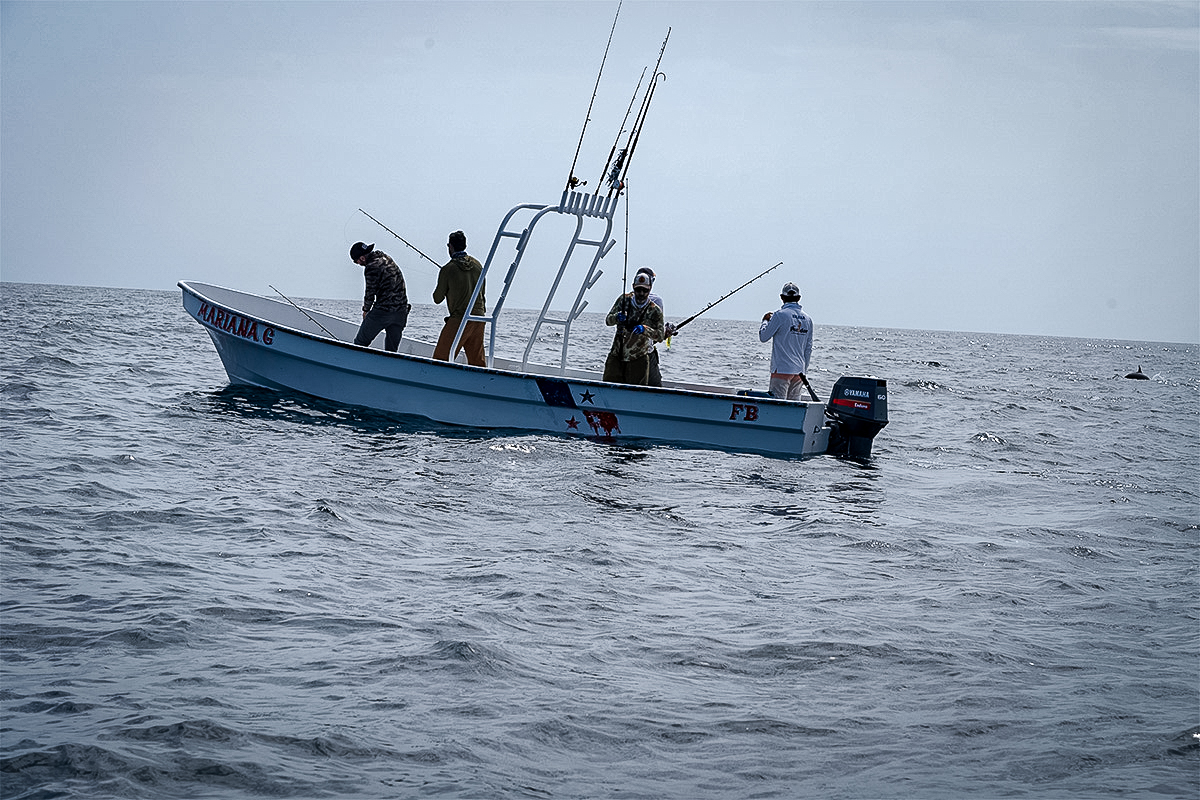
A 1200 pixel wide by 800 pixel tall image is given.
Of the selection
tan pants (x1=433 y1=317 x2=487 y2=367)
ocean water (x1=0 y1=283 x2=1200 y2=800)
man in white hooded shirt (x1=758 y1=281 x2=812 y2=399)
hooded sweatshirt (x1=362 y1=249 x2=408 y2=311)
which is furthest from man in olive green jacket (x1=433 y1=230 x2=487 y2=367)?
man in white hooded shirt (x1=758 y1=281 x2=812 y2=399)

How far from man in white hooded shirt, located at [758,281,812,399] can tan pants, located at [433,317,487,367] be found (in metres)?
3.48

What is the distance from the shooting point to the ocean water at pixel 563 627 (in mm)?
3998

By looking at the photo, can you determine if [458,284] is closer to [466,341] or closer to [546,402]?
[466,341]

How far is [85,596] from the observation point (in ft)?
18.2

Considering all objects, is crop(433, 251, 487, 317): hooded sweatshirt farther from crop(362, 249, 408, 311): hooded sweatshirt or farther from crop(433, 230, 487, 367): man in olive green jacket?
crop(362, 249, 408, 311): hooded sweatshirt

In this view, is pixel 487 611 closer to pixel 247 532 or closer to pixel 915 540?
pixel 247 532

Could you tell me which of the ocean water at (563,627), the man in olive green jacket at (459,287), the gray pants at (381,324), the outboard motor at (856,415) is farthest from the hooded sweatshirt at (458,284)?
the outboard motor at (856,415)

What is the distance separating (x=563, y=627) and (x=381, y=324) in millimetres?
8876

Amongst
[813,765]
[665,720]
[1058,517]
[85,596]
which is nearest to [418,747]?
[665,720]

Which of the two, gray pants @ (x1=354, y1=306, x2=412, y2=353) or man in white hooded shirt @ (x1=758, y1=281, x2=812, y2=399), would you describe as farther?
gray pants @ (x1=354, y1=306, x2=412, y2=353)

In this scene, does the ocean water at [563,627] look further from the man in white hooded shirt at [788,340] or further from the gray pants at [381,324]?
the gray pants at [381,324]

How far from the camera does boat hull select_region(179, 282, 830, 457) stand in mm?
12500

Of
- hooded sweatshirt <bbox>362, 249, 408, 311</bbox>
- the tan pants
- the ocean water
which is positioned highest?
hooded sweatshirt <bbox>362, 249, 408, 311</bbox>

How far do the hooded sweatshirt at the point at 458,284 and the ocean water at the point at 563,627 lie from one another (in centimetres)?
235
